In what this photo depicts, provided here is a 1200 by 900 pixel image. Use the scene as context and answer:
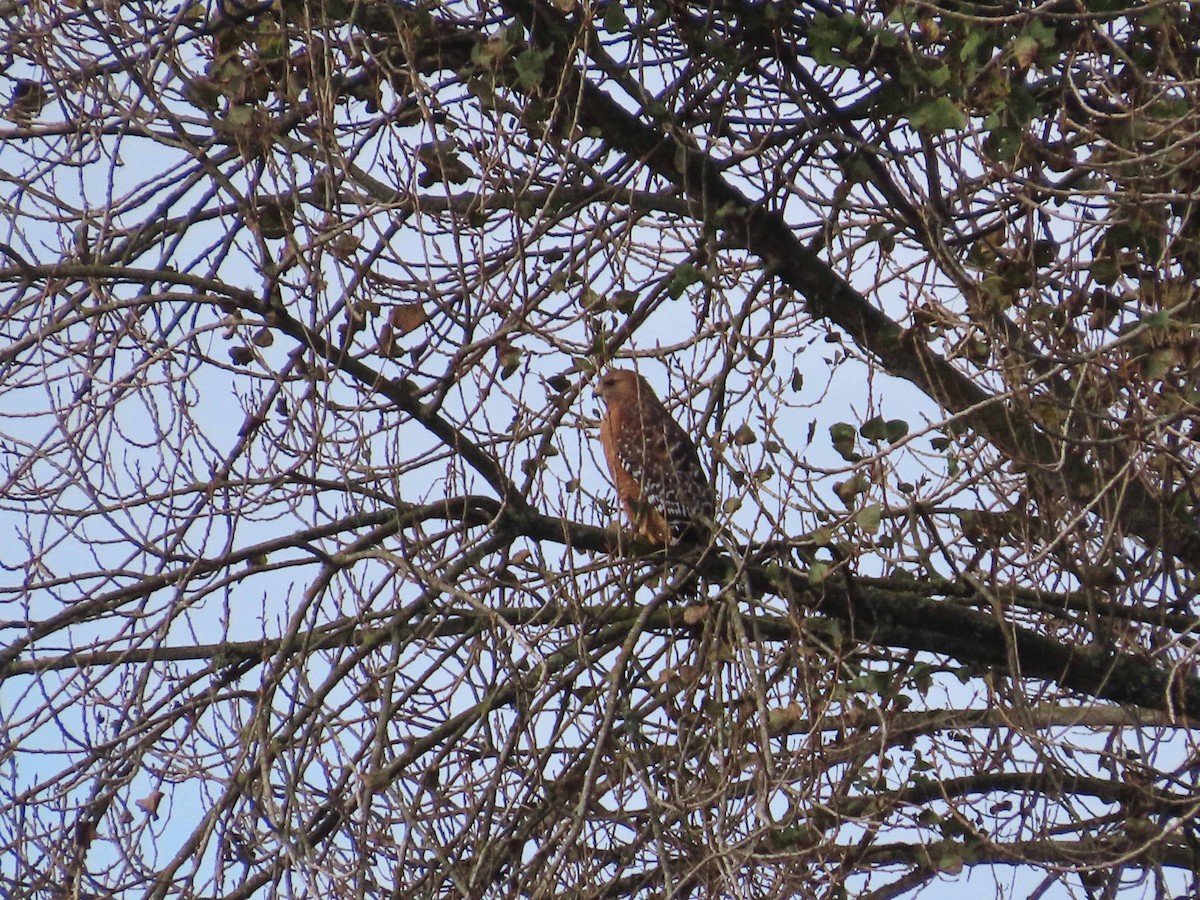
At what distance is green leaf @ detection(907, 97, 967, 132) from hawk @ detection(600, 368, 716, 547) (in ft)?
4.00

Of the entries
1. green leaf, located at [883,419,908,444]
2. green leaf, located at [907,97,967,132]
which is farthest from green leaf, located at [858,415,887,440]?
green leaf, located at [907,97,967,132]

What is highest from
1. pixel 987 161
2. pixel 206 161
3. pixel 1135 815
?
pixel 206 161

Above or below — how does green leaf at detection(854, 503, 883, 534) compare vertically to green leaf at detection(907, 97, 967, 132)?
below

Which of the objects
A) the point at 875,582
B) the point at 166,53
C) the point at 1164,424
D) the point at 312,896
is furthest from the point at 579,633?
the point at 166,53

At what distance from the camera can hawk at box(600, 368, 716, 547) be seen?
5473 mm

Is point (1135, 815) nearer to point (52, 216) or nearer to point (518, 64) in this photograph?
point (518, 64)

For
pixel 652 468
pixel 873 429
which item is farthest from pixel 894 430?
pixel 652 468

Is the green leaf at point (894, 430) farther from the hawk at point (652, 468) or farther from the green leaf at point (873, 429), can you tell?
the hawk at point (652, 468)

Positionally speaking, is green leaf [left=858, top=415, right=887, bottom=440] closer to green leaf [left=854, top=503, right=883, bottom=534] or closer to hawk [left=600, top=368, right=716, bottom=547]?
green leaf [left=854, top=503, right=883, bottom=534]

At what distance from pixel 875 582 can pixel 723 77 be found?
1.85 m

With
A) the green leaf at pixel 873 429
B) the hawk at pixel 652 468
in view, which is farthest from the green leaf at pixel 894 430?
the hawk at pixel 652 468

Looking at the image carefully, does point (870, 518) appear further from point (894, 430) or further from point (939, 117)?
point (939, 117)

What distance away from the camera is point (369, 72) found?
5141 millimetres

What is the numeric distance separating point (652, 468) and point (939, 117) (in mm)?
2144
